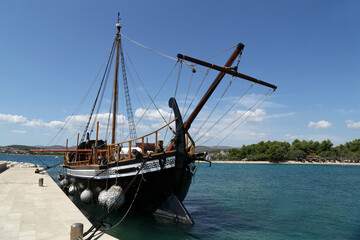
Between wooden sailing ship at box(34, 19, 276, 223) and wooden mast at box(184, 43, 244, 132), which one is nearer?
wooden sailing ship at box(34, 19, 276, 223)

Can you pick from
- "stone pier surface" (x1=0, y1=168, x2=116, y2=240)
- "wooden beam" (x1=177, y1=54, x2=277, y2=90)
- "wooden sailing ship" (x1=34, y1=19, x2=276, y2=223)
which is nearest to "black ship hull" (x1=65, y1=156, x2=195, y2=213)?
"wooden sailing ship" (x1=34, y1=19, x2=276, y2=223)

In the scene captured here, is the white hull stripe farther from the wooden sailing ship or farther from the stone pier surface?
the stone pier surface

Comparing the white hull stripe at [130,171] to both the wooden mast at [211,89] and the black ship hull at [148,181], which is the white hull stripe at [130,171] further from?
the wooden mast at [211,89]

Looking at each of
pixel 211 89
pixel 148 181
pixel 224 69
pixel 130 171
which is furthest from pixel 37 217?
pixel 224 69

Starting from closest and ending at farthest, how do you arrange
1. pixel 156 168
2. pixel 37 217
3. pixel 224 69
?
pixel 37 217 < pixel 156 168 < pixel 224 69

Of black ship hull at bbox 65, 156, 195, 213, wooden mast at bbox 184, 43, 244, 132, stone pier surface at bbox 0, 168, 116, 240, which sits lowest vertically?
stone pier surface at bbox 0, 168, 116, 240

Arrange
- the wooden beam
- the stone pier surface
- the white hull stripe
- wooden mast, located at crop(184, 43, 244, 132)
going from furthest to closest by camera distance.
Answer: wooden mast, located at crop(184, 43, 244, 132)
the wooden beam
the white hull stripe
the stone pier surface

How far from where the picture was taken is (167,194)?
447 inches

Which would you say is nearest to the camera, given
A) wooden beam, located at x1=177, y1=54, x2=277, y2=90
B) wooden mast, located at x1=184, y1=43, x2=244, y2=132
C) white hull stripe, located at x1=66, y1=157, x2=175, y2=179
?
white hull stripe, located at x1=66, y1=157, x2=175, y2=179

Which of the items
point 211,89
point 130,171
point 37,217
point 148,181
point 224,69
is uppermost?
point 224,69

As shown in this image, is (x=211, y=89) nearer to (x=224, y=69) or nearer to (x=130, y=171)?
(x=224, y=69)

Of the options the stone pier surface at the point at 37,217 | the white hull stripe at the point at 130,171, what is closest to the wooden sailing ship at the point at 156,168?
the white hull stripe at the point at 130,171

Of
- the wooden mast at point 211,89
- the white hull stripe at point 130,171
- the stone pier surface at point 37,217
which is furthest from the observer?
the wooden mast at point 211,89

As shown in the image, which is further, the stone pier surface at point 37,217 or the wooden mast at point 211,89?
the wooden mast at point 211,89
